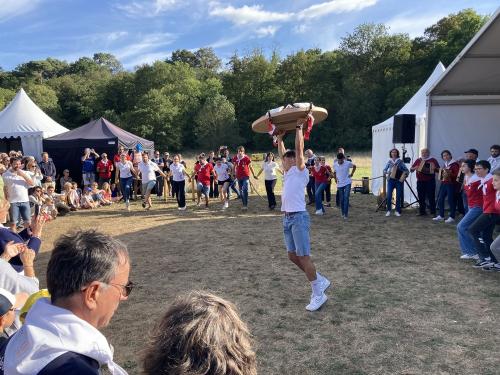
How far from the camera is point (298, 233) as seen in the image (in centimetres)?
461

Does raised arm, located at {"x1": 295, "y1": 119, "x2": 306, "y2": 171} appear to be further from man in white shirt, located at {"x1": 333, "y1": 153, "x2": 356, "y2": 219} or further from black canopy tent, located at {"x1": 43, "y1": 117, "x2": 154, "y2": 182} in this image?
black canopy tent, located at {"x1": 43, "y1": 117, "x2": 154, "y2": 182}

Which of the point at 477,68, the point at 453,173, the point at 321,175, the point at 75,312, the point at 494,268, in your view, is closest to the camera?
the point at 75,312

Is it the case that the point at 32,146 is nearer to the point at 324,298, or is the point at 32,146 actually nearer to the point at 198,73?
the point at 324,298

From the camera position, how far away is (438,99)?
1134cm

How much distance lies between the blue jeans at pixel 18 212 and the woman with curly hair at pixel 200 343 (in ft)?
26.3

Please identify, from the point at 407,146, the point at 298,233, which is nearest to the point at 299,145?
the point at 298,233

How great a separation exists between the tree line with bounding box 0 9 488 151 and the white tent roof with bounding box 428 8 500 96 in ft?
111

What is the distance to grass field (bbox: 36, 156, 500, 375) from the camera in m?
3.76

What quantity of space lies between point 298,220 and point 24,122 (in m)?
16.1

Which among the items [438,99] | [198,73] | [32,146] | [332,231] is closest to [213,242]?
[332,231]

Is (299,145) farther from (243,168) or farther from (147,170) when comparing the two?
(147,170)

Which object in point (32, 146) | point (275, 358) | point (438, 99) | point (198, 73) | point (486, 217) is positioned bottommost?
point (275, 358)

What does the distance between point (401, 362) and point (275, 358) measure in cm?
110

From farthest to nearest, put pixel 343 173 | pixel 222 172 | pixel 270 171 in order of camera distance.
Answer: pixel 222 172 < pixel 270 171 < pixel 343 173
